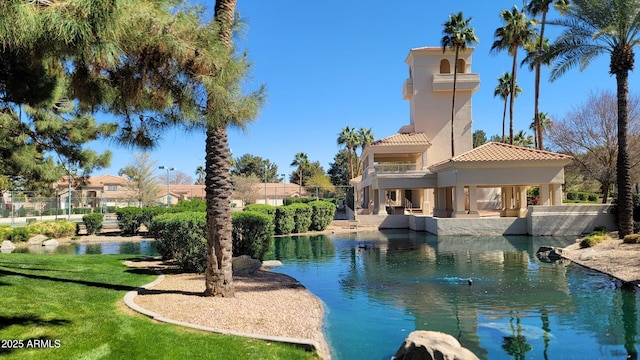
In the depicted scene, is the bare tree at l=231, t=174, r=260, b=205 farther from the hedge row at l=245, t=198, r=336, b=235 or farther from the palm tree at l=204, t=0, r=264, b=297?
the palm tree at l=204, t=0, r=264, b=297

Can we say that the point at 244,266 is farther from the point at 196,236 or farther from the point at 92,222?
the point at 92,222

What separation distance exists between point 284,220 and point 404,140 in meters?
13.4

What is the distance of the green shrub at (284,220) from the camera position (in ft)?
84.9

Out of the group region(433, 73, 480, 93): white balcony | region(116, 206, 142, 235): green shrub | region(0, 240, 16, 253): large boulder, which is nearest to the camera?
region(0, 240, 16, 253): large boulder

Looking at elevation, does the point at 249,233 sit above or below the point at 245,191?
below

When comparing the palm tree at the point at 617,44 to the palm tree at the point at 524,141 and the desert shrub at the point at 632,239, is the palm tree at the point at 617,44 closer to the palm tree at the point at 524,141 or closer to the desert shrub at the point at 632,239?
the desert shrub at the point at 632,239

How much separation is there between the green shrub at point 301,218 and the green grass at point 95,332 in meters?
18.6

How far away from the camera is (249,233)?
14.0m

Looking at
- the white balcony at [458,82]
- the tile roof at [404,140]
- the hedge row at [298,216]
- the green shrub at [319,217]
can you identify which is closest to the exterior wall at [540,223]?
the green shrub at [319,217]

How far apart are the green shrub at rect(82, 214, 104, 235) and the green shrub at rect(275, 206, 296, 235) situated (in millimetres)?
12261

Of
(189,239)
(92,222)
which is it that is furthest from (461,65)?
(189,239)

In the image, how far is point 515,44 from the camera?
33.2 m

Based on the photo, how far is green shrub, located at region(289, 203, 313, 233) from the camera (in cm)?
2733

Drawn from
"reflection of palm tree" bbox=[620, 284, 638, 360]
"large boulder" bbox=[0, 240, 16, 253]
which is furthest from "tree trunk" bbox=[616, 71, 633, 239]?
"large boulder" bbox=[0, 240, 16, 253]
